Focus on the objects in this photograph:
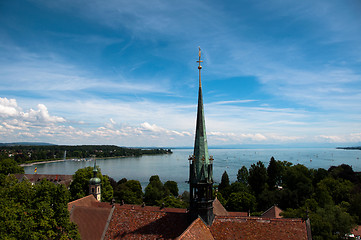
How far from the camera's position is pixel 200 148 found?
19.0 metres

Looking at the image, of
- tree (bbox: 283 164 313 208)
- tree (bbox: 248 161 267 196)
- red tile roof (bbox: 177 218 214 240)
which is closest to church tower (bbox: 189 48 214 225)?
red tile roof (bbox: 177 218 214 240)

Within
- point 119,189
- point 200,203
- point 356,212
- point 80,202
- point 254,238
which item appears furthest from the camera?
point 119,189

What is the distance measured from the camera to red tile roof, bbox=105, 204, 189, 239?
60.6 ft

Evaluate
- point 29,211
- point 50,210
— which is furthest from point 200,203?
point 29,211

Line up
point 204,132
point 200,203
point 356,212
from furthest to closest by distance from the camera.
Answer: point 356,212 < point 204,132 < point 200,203

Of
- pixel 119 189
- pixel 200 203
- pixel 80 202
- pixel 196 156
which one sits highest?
pixel 196 156

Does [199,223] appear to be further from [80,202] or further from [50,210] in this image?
[80,202]

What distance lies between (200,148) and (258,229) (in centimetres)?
703

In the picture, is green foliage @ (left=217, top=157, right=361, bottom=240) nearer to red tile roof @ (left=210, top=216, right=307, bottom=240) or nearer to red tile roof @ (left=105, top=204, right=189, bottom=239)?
red tile roof @ (left=210, top=216, right=307, bottom=240)

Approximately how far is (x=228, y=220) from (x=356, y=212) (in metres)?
40.4

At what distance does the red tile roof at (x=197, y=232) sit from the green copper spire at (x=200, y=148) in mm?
3039

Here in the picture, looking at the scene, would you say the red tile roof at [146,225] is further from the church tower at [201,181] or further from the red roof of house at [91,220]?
the red roof of house at [91,220]

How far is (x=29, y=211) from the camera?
57.2 ft

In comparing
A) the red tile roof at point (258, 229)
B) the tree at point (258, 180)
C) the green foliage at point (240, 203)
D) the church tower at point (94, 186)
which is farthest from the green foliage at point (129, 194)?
the red tile roof at point (258, 229)
